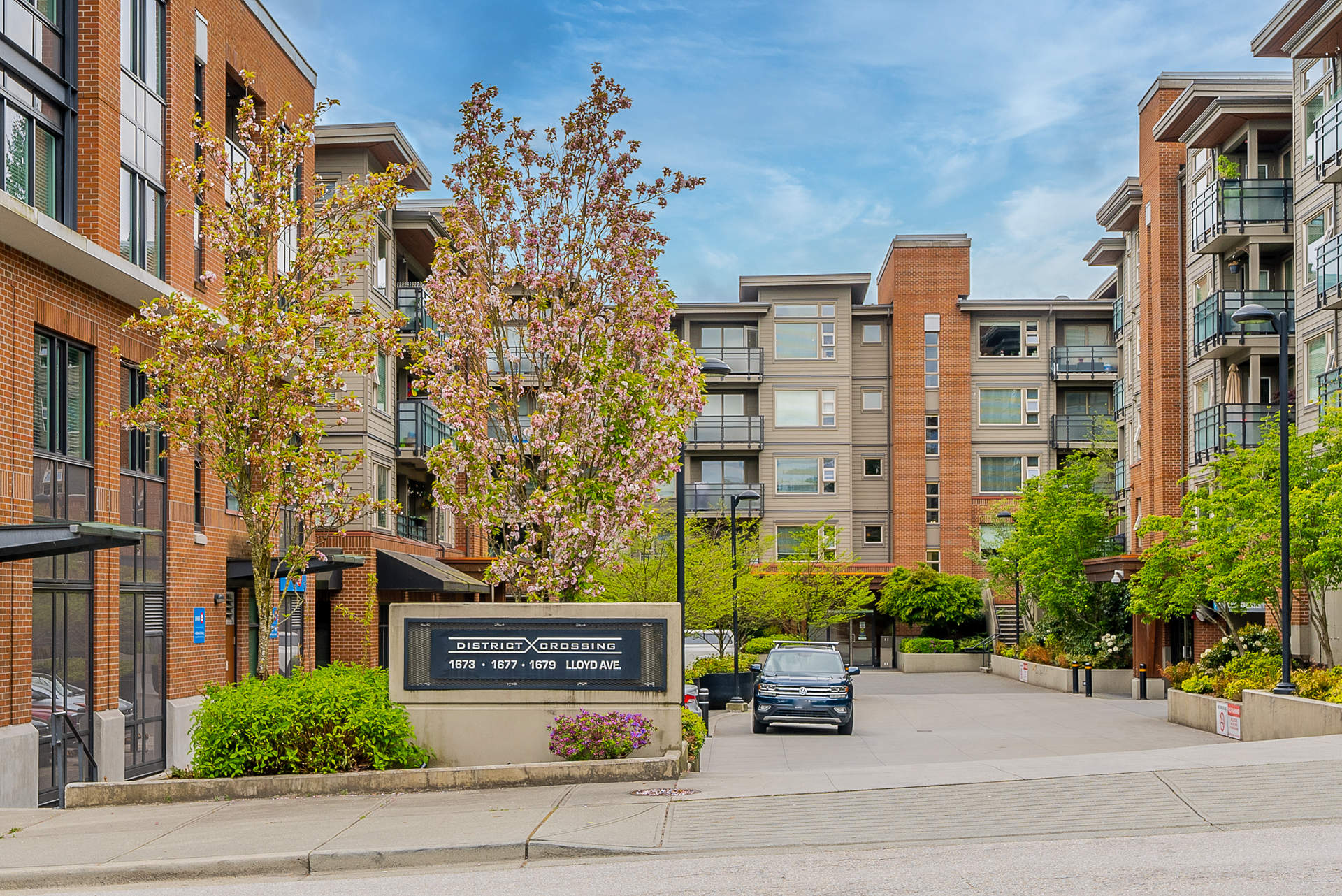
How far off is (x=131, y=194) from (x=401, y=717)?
11.4 meters

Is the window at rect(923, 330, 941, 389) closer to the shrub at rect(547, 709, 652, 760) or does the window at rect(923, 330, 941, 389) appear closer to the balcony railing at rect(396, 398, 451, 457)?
the balcony railing at rect(396, 398, 451, 457)

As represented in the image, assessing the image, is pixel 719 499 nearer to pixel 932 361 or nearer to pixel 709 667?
pixel 932 361

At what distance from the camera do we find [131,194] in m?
21.8

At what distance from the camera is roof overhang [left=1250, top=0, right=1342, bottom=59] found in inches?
1257

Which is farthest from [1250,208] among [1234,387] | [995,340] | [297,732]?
[297,732]

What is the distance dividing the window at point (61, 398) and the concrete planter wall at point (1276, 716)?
18129mm

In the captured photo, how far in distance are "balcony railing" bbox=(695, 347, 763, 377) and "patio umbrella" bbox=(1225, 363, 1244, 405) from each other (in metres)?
24.5

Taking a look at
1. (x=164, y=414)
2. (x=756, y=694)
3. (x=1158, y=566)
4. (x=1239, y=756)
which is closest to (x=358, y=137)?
(x=756, y=694)

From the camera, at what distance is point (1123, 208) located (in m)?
45.2

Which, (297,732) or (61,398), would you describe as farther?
(61,398)

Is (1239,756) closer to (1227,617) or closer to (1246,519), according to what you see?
(1246,519)

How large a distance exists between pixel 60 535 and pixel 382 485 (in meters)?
24.9

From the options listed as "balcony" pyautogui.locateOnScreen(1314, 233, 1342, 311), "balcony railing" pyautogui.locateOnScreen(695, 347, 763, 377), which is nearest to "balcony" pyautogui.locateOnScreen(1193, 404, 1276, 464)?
"balcony" pyautogui.locateOnScreen(1314, 233, 1342, 311)

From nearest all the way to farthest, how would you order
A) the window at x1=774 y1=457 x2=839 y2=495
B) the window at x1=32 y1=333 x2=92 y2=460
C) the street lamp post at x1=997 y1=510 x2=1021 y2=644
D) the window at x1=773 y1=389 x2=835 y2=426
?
1. the window at x1=32 y1=333 x2=92 y2=460
2. the street lamp post at x1=997 y1=510 x2=1021 y2=644
3. the window at x1=774 y1=457 x2=839 y2=495
4. the window at x1=773 y1=389 x2=835 y2=426
